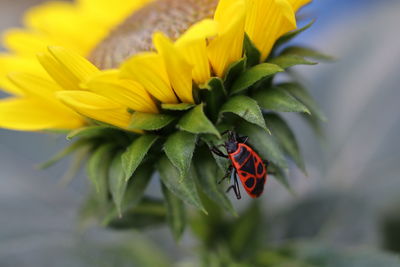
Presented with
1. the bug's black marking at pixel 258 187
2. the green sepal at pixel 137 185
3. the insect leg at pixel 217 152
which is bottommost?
the bug's black marking at pixel 258 187

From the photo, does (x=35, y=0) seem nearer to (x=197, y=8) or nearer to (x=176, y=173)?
(x=197, y=8)

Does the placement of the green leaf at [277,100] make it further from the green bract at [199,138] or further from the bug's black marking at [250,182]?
the bug's black marking at [250,182]

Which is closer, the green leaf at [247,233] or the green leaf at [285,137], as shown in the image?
the green leaf at [285,137]

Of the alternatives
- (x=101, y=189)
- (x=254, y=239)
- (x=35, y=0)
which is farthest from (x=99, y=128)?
(x=35, y=0)

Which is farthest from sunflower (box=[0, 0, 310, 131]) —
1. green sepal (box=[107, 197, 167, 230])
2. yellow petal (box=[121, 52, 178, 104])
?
green sepal (box=[107, 197, 167, 230])

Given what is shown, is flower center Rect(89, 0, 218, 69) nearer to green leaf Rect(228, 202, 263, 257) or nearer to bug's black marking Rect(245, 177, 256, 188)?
bug's black marking Rect(245, 177, 256, 188)

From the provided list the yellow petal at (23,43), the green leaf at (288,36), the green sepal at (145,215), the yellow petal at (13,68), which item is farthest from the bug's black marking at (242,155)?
the yellow petal at (23,43)
